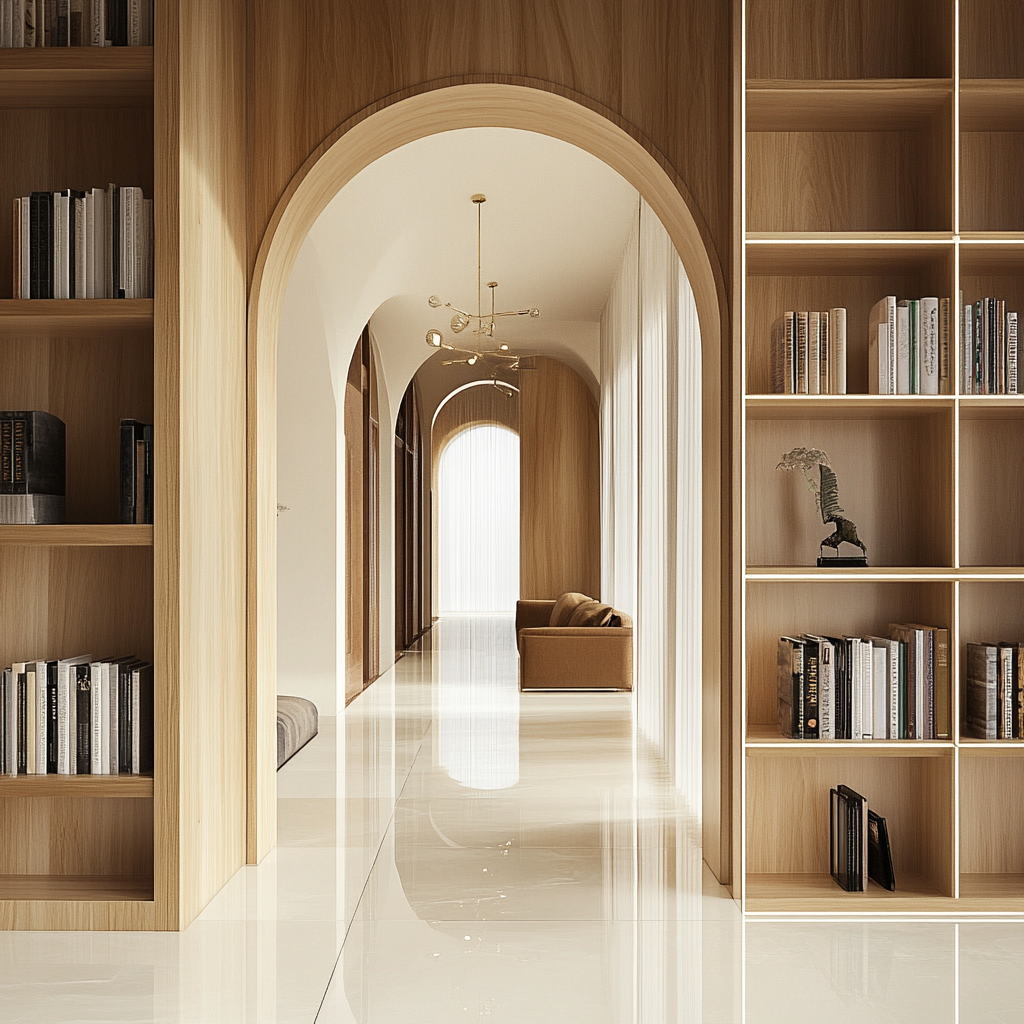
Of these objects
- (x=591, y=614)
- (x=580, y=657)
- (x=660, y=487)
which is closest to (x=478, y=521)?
(x=591, y=614)

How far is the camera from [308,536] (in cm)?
764

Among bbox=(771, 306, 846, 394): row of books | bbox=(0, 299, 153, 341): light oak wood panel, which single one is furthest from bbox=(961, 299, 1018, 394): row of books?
bbox=(0, 299, 153, 341): light oak wood panel

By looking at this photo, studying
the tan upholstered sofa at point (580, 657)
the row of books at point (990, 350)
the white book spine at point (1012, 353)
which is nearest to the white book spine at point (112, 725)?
the row of books at point (990, 350)

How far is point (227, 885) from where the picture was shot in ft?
11.5

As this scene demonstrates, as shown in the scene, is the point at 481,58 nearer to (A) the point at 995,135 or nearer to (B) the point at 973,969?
(A) the point at 995,135

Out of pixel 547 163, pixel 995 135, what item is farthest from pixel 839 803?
pixel 547 163

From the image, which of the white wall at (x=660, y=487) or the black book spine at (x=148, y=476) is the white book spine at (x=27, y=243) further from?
the white wall at (x=660, y=487)

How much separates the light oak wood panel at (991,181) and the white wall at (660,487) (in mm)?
1596

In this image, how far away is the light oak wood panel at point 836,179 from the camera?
Answer: 357 cm

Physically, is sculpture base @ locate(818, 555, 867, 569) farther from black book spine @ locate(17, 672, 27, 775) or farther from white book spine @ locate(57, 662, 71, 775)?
black book spine @ locate(17, 672, 27, 775)

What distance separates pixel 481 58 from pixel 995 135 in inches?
71.2

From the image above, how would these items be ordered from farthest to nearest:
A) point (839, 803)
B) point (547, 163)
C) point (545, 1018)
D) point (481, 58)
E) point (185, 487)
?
1. point (547, 163)
2. point (481, 58)
3. point (839, 803)
4. point (185, 487)
5. point (545, 1018)

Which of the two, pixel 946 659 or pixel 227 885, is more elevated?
pixel 946 659

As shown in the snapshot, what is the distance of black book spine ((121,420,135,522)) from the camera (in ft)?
10.3
